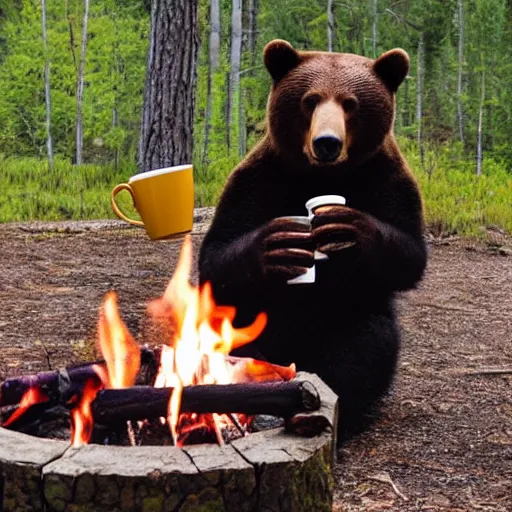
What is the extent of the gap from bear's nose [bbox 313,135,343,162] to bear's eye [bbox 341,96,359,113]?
19 cm

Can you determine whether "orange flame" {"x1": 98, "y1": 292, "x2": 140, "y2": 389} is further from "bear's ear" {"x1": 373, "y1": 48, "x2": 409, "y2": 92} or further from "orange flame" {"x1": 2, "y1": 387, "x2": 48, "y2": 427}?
"bear's ear" {"x1": 373, "y1": 48, "x2": 409, "y2": 92}

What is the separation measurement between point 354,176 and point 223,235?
1.41ft

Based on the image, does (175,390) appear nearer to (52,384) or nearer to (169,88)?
(52,384)

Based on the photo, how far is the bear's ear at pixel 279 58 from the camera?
2.49 metres

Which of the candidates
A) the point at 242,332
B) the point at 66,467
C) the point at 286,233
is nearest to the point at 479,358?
the point at 242,332

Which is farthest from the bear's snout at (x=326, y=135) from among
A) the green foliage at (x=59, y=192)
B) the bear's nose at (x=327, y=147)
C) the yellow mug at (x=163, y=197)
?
the green foliage at (x=59, y=192)

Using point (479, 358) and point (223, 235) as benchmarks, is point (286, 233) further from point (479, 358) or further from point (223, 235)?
point (479, 358)

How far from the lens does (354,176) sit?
252cm

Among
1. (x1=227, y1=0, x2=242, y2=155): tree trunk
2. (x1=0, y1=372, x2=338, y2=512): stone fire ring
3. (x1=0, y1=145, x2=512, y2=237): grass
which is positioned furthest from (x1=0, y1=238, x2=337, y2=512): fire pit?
(x1=227, y1=0, x2=242, y2=155): tree trunk

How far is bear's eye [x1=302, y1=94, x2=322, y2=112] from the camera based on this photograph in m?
2.42

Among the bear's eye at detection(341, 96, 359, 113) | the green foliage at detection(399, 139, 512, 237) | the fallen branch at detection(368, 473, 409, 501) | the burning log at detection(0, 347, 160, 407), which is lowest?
the fallen branch at detection(368, 473, 409, 501)

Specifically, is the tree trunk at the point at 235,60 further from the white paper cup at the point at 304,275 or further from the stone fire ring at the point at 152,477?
the stone fire ring at the point at 152,477

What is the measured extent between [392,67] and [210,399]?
1166 mm

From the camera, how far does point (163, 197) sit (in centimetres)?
266
